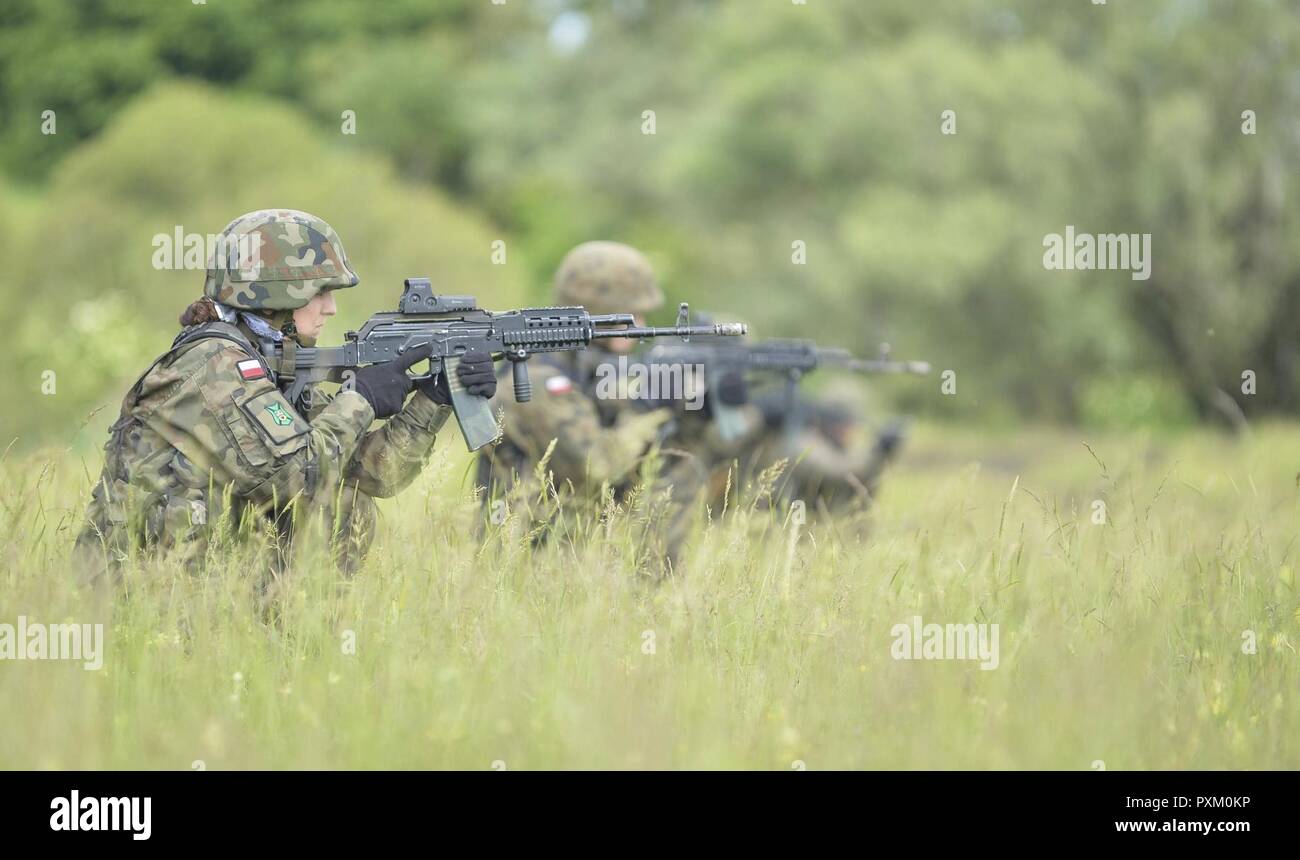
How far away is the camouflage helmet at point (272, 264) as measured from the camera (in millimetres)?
4609

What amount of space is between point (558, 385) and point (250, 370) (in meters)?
1.87

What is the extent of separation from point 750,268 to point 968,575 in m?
20.1

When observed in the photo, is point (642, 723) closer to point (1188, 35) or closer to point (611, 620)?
point (611, 620)

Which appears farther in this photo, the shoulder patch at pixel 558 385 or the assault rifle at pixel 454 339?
the shoulder patch at pixel 558 385

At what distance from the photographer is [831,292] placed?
21938mm

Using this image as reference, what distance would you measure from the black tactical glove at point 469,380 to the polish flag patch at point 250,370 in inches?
23.4

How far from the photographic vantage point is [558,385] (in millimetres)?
6074

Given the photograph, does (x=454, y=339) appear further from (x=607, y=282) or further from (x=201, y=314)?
(x=607, y=282)

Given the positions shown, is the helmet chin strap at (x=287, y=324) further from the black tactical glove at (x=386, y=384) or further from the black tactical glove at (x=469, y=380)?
the black tactical glove at (x=469, y=380)

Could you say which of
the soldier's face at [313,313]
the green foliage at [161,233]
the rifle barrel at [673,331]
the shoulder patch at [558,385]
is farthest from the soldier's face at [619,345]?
the green foliage at [161,233]

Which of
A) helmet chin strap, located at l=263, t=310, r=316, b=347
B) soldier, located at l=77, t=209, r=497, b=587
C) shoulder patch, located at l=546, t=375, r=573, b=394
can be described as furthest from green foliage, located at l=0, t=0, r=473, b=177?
soldier, located at l=77, t=209, r=497, b=587

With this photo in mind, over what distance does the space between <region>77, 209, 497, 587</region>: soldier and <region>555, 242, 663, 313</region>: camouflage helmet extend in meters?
1.96

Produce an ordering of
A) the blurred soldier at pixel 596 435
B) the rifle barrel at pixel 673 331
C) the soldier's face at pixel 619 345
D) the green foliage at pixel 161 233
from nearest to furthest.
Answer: the rifle barrel at pixel 673 331
the blurred soldier at pixel 596 435
the soldier's face at pixel 619 345
the green foliage at pixel 161 233
